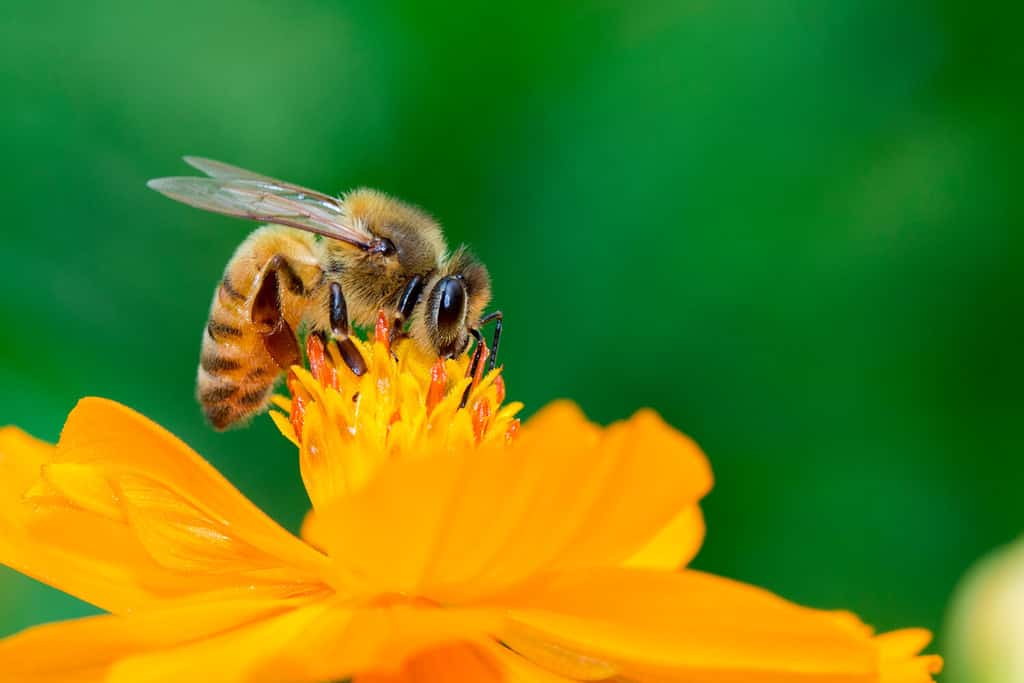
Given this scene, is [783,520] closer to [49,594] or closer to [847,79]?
[847,79]

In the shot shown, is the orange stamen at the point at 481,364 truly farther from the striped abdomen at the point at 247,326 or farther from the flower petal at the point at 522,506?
the flower petal at the point at 522,506

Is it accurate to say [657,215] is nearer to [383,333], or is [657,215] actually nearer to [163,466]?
[383,333]

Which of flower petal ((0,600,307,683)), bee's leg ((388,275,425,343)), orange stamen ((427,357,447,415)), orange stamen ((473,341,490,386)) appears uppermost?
bee's leg ((388,275,425,343))

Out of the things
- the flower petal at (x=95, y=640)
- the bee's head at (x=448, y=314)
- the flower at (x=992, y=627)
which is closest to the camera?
the flower petal at (x=95, y=640)

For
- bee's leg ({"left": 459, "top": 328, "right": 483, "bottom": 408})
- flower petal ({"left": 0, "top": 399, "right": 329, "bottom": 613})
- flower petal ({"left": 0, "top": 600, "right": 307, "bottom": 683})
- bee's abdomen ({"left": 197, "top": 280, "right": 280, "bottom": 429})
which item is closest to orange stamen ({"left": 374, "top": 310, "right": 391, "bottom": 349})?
bee's leg ({"left": 459, "top": 328, "right": 483, "bottom": 408})

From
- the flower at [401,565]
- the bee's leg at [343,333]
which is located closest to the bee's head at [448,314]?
the bee's leg at [343,333]

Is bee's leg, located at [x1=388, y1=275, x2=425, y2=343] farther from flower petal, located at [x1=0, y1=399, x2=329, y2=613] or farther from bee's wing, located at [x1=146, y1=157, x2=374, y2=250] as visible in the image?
flower petal, located at [x1=0, y1=399, x2=329, y2=613]

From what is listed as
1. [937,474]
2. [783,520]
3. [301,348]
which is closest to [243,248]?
[301,348]
